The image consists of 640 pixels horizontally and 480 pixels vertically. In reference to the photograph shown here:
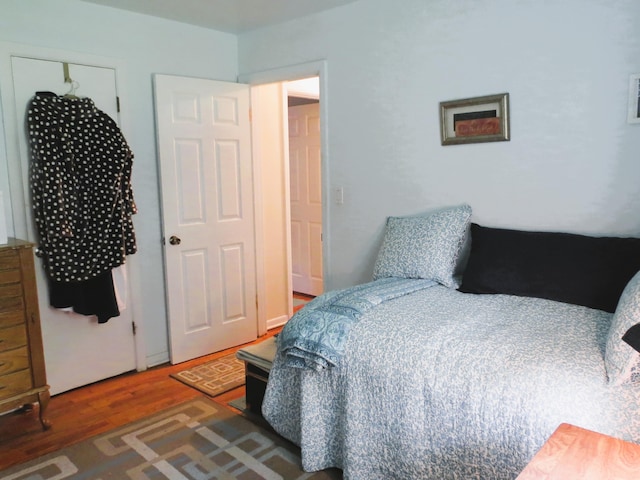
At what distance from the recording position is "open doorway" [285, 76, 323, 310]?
202 inches

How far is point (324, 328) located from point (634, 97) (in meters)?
1.70

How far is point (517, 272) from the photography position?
2359mm

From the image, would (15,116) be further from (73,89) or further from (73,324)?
(73,324)

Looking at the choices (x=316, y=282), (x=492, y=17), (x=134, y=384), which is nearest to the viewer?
(x=492, y=17)

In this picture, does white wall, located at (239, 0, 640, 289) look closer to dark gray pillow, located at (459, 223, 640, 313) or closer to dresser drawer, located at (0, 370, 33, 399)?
dark gray pillow, located at (459, 223, 640, 313)

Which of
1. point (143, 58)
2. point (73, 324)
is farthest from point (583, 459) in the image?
point (143, 58)

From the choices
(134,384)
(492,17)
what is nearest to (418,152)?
(492,17)

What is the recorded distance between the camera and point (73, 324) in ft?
10.1

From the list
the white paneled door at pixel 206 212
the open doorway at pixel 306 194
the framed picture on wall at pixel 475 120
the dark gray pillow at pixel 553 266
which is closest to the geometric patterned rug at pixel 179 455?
the white paneled door at pixel 206 212

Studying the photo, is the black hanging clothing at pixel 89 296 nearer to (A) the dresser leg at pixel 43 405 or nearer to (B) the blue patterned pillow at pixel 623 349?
(A) the dresser leg at pixel 43 405

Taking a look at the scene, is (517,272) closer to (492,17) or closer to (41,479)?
(492,17)

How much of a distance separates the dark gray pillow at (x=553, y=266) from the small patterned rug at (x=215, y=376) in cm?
160

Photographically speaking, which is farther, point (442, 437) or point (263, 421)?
point (263, 421)

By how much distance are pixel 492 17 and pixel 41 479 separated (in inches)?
122
